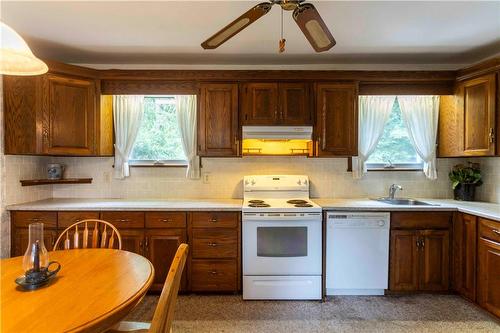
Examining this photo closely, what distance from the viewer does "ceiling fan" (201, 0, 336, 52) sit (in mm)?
1427

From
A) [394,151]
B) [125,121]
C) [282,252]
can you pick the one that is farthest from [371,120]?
[125,121]

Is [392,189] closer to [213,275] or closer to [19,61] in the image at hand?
[213,275]

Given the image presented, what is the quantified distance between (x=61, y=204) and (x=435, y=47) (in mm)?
A: 4179

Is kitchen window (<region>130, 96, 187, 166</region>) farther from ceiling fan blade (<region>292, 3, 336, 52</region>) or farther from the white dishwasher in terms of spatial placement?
ceiling fan blade (<region>292, 3, 336, 52</region>)

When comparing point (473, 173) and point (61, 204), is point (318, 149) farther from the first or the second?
point (61, 204)

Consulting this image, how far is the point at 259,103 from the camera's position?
3025 mm

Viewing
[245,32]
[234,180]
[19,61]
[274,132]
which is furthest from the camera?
[234,180]

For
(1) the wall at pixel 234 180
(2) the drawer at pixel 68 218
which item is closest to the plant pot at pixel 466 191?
(1) the wall at pixel 234 180

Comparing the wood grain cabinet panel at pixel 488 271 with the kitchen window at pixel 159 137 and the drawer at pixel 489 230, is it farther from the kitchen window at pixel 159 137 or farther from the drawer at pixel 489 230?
the kitchen window at pixel 159 137

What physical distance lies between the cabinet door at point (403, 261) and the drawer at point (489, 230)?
52 cm

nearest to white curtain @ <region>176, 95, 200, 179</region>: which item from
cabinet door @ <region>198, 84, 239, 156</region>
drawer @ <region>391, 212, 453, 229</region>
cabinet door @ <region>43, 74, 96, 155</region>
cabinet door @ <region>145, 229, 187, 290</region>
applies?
cabinet door @ <region>198, 84, 239, 156</region>

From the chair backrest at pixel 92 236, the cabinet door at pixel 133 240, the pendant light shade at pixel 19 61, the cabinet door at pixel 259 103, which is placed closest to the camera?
the pendant light shade at pixel 19 61

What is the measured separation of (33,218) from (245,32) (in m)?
2.72

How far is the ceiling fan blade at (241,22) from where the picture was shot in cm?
144
